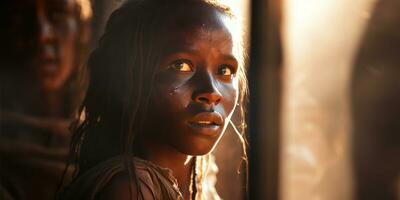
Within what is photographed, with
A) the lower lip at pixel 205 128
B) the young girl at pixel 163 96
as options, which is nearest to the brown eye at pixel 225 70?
the young girl at pixel 163 96

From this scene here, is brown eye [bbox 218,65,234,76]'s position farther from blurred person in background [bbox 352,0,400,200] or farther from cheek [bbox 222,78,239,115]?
blurred person in background [bbox 352,0,400,200]

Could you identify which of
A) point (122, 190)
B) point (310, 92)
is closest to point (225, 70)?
point (122, 190)

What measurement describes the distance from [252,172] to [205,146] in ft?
0.74

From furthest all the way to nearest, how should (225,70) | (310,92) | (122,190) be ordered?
(310,92)
(225,70)
(122,190)

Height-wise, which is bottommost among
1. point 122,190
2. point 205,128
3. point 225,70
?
point 122,190

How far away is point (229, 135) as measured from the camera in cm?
133

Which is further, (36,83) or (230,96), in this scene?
(36,83)

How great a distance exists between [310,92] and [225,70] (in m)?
0.47

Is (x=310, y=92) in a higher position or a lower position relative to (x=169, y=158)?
higher

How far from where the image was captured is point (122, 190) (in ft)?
3.67

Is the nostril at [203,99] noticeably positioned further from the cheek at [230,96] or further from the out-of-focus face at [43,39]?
the out-of-focus face at [43,39]

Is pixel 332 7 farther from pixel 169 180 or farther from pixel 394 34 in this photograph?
pixel 169 180

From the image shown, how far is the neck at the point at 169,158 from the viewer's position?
1.20 m

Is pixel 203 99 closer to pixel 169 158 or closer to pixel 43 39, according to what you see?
pixel 169 158
